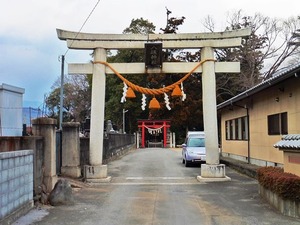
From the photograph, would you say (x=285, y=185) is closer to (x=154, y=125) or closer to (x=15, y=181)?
(x=15, y=181)

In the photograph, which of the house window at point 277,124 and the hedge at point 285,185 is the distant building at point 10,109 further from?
the house window at point 277,124

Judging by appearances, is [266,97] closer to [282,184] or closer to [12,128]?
[282,184]

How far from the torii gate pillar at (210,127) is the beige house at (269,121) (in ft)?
6.47

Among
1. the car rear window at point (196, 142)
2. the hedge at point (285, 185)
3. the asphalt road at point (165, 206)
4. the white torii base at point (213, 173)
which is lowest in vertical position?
the asphalt road at point (165, 206)

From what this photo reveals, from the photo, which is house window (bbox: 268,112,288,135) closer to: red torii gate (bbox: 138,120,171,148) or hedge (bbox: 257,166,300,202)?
hedge (bbox: 257,166,300,202)

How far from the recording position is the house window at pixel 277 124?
1435 centimetres

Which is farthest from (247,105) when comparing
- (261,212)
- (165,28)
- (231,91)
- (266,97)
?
(165,28)

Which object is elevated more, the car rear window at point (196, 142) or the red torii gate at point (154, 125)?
the red torii gate at point (154, 125)

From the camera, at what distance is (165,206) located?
9.70m

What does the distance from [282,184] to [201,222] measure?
80.9 inches

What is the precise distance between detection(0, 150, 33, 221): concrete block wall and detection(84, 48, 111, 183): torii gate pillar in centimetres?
561

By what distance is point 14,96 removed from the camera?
10.7m

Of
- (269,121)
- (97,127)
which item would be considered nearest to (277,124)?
(269,121)

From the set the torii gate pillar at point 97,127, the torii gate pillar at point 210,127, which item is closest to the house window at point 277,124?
the torii gate pillar at point 210,127
